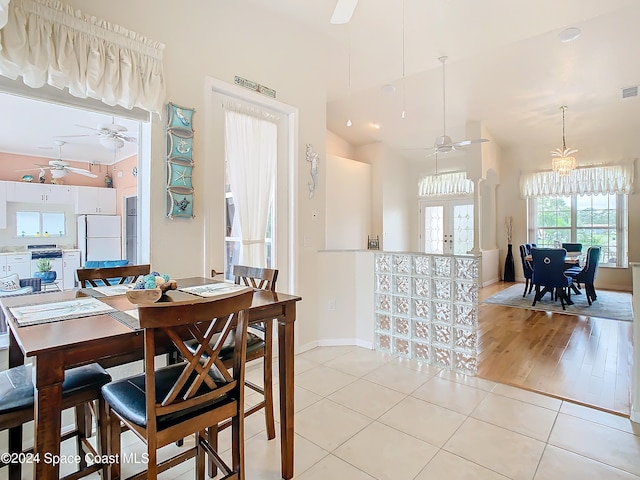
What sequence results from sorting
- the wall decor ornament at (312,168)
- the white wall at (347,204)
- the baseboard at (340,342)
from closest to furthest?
the wall decor ornament at (312,168) → the baseboard at (340,342) → the white wall at (347,204)

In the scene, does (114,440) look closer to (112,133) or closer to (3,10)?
(3,10)

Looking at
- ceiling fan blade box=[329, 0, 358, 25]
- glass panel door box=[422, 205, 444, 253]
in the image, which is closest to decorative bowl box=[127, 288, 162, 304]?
ceiling fan blade box=[329, 0, 358, 25]

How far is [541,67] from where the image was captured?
4641mm

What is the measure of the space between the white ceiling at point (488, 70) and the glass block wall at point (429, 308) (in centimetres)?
240

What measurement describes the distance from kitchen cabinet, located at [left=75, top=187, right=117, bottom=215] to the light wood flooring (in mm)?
7229

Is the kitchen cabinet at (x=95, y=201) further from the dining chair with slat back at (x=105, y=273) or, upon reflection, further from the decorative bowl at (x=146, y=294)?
the decorative bowl at (x=146, y=294)

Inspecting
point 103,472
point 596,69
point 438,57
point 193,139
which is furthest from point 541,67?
point 103,472

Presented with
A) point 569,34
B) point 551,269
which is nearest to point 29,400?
point 569,34

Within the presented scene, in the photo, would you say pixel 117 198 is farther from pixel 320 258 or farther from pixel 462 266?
pixel 462 266

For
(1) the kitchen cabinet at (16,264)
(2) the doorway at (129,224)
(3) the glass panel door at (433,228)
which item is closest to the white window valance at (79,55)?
(2) the doorway at (129,224)

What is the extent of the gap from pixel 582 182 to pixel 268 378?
8162 millimetres

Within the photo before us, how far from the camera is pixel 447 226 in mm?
8547

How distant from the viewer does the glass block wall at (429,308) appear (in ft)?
9.39

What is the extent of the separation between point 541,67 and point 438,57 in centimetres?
177
